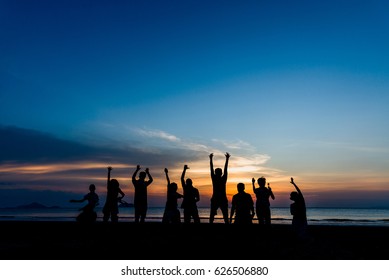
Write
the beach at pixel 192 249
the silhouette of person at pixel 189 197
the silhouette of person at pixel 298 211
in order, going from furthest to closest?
1. the silhouette of person at pixel 189 197
2. the silhouette of person at pixel 298 211
3. the beach at pixel 192 249

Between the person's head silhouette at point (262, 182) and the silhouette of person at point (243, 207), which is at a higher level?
the person's head silhouette at point (262, 182)

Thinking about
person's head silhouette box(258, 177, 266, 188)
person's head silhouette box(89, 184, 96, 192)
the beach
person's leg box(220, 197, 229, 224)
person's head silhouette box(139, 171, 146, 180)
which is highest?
person's head silhouette box(139, 171, 146, 180)

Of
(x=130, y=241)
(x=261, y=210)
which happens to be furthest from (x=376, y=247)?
(x=130, y=241)

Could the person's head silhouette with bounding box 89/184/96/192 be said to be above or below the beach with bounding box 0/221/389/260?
above

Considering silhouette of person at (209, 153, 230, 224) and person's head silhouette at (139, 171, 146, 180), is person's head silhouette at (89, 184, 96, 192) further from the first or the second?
silhouette of person at (209, 153, 230, 224)

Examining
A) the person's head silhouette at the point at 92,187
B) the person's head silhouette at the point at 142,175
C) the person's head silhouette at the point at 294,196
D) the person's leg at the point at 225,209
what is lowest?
the person's leg at the point at 225,209

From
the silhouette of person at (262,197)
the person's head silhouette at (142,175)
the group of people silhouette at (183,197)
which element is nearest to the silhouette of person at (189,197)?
the group of people silhouette at (183,197)

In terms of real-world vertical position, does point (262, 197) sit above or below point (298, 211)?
above

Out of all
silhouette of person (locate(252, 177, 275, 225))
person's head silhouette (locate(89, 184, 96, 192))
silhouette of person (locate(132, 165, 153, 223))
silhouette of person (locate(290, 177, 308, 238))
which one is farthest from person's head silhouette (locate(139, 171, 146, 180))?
silhouette of person (locate(290, 177, 308, 238))

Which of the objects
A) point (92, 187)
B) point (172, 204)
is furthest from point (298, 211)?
point (92, 187)

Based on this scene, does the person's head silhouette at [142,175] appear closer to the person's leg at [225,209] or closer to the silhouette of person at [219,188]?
the silhouette of person at [219,188]

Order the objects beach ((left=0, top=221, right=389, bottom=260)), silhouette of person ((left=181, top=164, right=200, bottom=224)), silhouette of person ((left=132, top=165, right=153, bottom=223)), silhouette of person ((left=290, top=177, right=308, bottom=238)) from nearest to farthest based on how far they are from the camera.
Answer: beach ((left=0, top=221, right=389, bottom=260))
silhouette of person ((left=290, top=177, right=308, bottom=238))
silhouette of person ((left=181, top=164, right=200, bottom=224))
silhouette of person ((left=132, top=165, right=153, bottom=223))

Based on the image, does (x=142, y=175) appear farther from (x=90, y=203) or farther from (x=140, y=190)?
(x=90, y=203)
